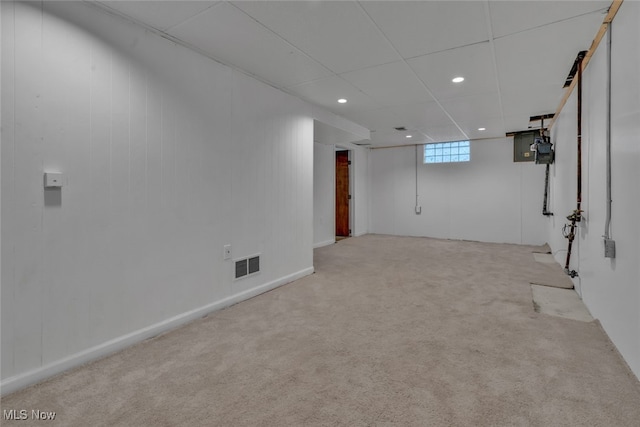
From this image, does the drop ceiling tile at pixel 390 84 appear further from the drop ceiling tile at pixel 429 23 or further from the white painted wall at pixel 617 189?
the white painted wall at pixel 617 189

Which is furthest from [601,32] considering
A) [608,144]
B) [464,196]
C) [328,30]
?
[464,196]

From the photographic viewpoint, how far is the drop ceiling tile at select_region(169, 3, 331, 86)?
2.17 m

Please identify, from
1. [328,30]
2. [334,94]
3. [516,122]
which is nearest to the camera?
[328,30]

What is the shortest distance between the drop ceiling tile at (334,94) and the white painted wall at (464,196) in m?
3.78

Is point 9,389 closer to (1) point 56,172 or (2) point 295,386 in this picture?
(1) point 56,172

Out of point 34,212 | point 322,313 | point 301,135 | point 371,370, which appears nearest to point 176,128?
point 34,212

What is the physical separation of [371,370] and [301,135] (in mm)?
2905

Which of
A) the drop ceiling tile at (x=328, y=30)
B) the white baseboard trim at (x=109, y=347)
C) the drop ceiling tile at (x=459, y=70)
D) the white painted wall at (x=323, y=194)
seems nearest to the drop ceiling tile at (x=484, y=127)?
the drop ceiling tile at (x=459, y=70)

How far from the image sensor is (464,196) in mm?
7168

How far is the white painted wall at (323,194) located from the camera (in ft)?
21.4

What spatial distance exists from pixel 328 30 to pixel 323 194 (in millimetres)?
4549

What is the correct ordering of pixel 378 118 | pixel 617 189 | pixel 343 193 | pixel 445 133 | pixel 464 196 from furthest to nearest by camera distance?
pixel 343 193
pixel 464 196
pixel 445 133
pixel 378 118
pixel 617 189

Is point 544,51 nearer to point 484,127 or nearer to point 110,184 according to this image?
point 484,127

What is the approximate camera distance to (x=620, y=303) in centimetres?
203
